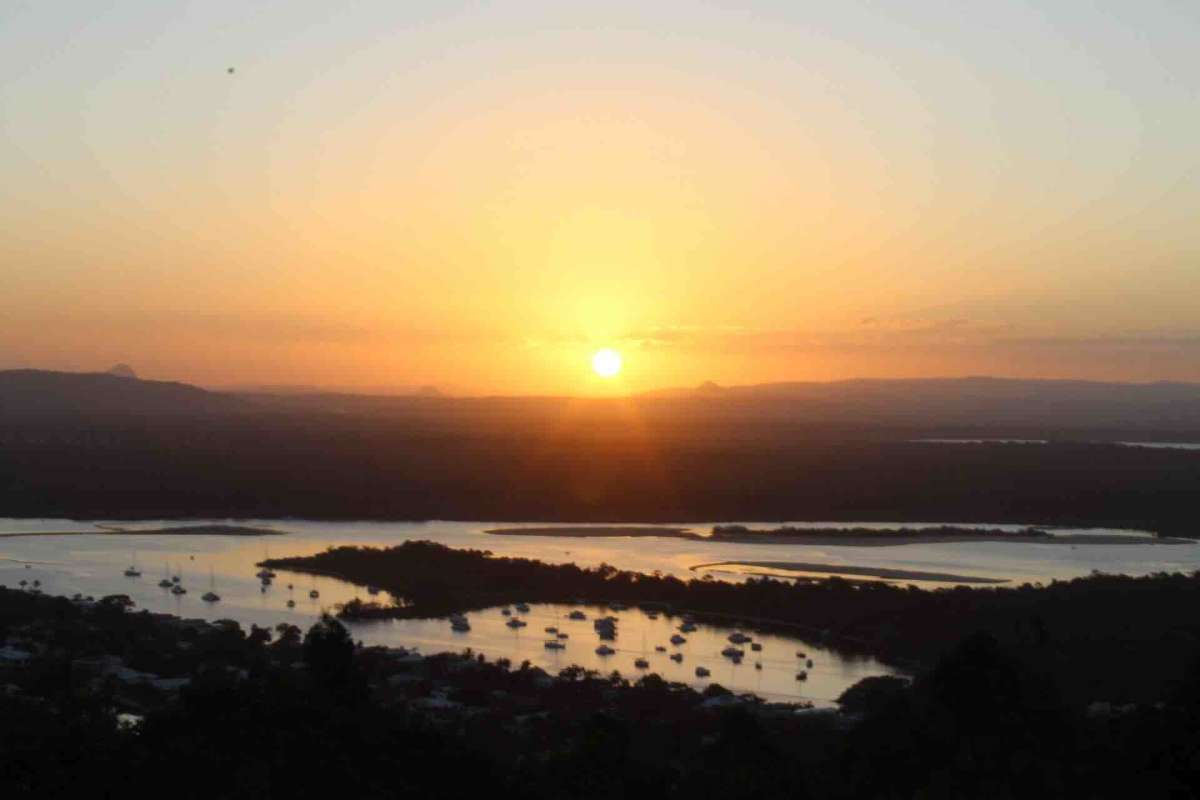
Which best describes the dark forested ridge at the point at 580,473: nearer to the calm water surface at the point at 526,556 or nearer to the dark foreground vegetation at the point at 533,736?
the calm water surface at the point at 526,556

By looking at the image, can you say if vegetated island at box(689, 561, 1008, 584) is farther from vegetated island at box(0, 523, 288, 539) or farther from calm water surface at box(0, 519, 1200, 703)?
vegetated island at box(0, 523, 288, 539)

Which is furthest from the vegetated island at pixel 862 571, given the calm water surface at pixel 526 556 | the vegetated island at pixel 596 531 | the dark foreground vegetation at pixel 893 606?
the vegetated island at pixel 596 531

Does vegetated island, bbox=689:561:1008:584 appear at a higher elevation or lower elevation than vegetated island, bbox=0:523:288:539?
lower

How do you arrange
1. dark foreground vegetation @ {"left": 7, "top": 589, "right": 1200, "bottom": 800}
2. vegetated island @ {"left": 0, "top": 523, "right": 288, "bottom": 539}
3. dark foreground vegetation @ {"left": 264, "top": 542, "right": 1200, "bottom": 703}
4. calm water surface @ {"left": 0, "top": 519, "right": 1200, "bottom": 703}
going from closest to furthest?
dark foreground vegetation @ {"left": 7, "top": 589, "right": 1200, "bottom": 800}
dark foreground vegetation @ {"left": 264, "top": 542, "right": 1200, "bottom": 703}
calm water surface @ {"left": 0, "top": 519, "right": 1200, "bottom": 703}
vegetated island @ {"left": 0, "top": 523, "right": 288, "bottom": 539}

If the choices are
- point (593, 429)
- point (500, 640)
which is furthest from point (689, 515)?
point (593, 429)

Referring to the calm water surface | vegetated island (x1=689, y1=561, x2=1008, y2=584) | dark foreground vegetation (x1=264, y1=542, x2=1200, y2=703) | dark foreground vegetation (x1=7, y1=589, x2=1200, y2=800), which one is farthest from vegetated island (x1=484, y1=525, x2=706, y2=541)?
dark foreground vegetation (x1=7, y1=589, x2=1200, y2=800)

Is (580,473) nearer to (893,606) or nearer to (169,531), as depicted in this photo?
(169,531)

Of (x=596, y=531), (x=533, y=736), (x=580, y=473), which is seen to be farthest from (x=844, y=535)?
(x=533, y=736)
